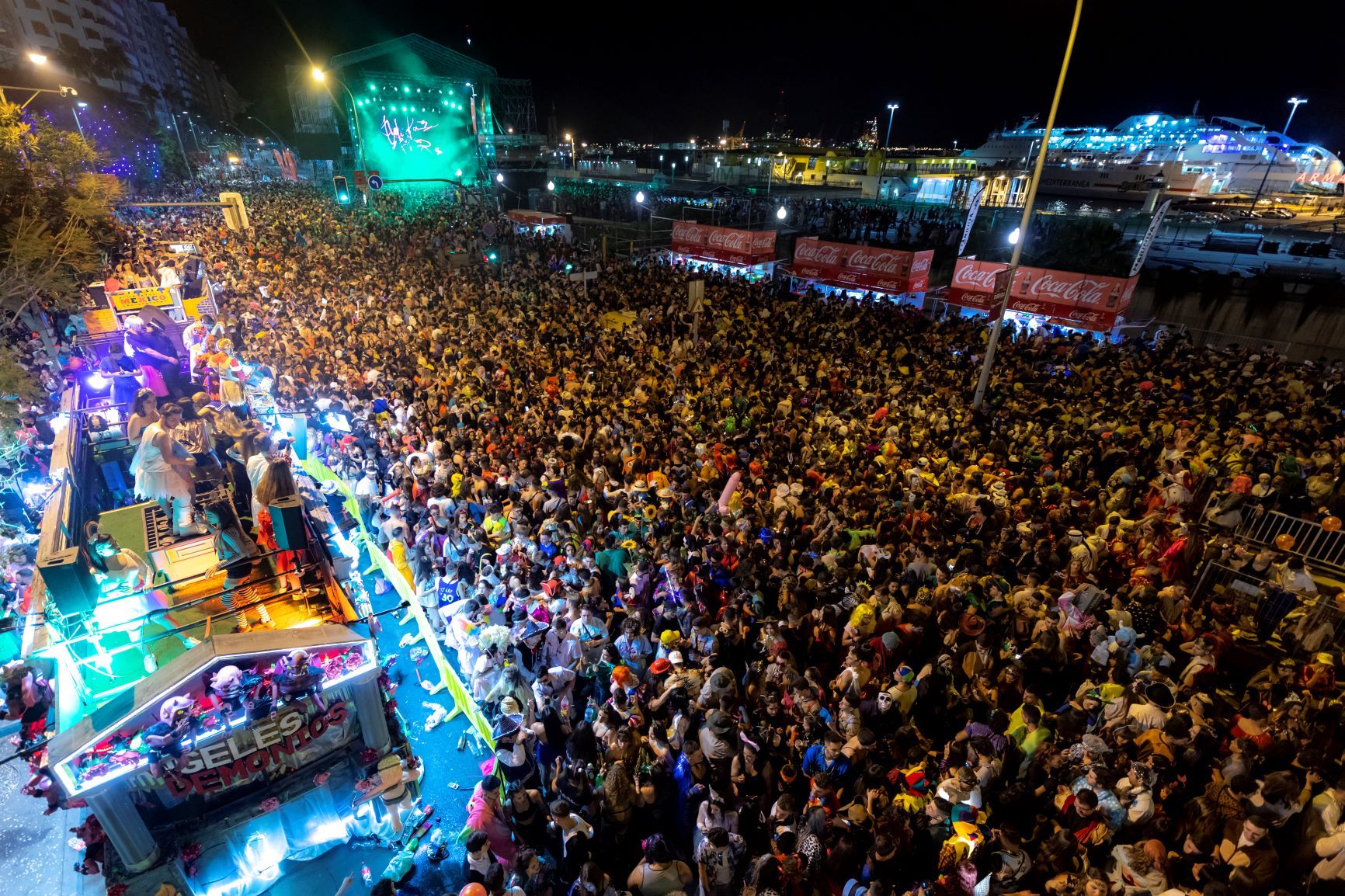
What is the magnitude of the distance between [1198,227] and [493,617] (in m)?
30.2

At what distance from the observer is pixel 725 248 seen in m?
19.5

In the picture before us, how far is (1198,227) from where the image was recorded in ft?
76.7

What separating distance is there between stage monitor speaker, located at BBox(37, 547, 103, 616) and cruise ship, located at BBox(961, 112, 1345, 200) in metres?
44.6

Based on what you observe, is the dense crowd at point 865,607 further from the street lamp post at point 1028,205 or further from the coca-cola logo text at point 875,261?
the coca-cola logo text at point 875,261

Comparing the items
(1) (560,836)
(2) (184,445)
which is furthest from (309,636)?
(2) (184,445)

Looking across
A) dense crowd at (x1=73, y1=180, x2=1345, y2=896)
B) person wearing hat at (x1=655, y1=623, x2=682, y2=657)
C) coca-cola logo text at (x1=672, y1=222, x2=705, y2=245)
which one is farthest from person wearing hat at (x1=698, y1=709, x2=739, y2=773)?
coca-cola logo text at (x1=672, y1=222, x2=705, y2=245)

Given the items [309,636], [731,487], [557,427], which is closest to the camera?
[309,636]

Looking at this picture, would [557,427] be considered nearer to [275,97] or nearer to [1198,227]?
[1198,227]

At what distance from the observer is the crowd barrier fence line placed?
5.95m

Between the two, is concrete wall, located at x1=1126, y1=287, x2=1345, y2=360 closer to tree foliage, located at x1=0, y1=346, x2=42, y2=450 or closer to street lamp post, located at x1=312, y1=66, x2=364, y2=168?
tree foliage, located at x1=0, y1=346, x2=42, y2=450

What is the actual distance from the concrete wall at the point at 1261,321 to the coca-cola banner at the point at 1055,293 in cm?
525

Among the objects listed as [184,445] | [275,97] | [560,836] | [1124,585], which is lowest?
[560,836]

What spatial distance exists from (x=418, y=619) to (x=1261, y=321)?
2227cm

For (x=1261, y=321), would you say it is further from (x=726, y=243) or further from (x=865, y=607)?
(x=865, y=607)
